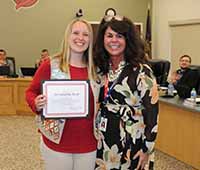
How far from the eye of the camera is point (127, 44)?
219 cm

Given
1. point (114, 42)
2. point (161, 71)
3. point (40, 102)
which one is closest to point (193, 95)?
point (161, 71)

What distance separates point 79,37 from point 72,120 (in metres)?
0.49

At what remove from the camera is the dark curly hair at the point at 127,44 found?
2164mm

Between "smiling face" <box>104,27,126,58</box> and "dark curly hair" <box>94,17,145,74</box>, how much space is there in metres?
0.02

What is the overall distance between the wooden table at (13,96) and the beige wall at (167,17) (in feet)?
12.2

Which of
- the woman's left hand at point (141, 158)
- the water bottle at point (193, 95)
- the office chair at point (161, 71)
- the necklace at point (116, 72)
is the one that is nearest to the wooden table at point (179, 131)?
the water bottle at point (193, 95)

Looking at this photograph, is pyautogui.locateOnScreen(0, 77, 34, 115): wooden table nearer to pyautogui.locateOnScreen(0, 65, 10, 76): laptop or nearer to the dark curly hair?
pyautogui.locateOnScreen(0, 65, 10, 76): laptop

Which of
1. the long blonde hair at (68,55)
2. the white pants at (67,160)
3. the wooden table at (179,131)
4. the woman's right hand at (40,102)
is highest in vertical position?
the long blonde hair at (68,55)

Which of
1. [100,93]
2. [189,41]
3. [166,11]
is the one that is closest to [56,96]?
[100,93]

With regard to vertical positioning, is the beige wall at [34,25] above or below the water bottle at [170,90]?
above

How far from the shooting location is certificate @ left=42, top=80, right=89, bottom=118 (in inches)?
87.7

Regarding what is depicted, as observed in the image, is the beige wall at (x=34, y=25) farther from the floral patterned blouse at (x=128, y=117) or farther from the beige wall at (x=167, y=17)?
the floral patterned blouse at (x=128, y=117)

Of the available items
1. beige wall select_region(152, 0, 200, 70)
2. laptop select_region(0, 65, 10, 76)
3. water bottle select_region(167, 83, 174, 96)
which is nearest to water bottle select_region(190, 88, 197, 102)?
water bottle select_region(167, 83, 174, 96)

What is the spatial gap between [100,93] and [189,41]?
6.65 meters
